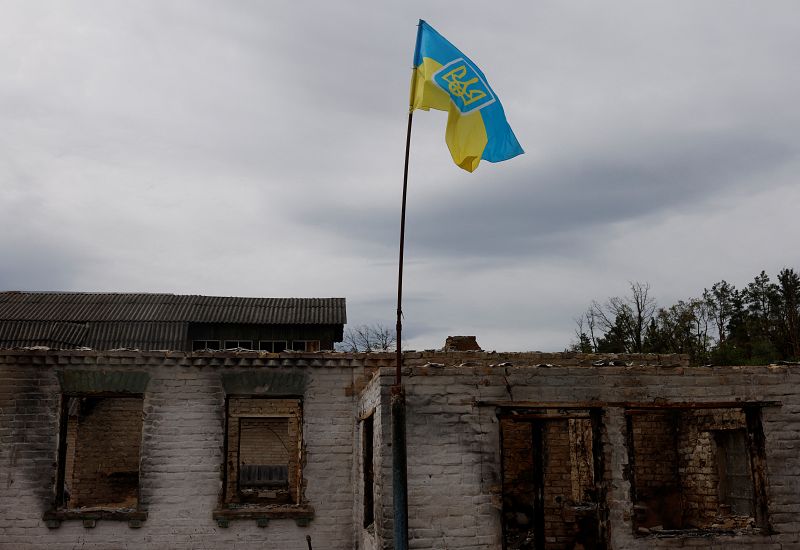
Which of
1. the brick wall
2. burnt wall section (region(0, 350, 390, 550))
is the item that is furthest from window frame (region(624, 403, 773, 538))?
the brick wall

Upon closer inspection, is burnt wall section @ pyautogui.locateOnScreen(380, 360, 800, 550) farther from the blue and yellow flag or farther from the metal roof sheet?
the metal roof sheet

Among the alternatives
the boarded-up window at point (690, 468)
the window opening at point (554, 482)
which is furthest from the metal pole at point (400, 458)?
the boarded-up window at point (690, 468)

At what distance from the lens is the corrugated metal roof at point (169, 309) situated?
25312 millimetres

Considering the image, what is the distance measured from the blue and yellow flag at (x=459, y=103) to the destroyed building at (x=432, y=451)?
258cm

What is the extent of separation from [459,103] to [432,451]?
391cm

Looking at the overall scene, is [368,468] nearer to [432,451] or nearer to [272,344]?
[432,451]

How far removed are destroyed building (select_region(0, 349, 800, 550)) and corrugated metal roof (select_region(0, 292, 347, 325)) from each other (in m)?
8.08

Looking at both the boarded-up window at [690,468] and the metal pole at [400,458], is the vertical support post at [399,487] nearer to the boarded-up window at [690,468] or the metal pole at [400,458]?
the metal pole at [400,458]

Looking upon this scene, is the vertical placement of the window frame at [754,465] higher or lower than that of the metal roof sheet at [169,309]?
lower

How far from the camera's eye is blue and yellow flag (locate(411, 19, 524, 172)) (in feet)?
24.8

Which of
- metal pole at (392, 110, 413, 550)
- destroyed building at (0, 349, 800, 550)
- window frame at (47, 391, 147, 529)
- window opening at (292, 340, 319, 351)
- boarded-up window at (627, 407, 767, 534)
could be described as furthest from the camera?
window opening at (292, 340, 319, 351)

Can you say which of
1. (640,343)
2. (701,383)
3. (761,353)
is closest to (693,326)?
(640,343)

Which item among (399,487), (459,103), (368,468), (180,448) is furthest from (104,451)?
(459,103)

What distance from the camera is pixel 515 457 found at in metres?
13.8
